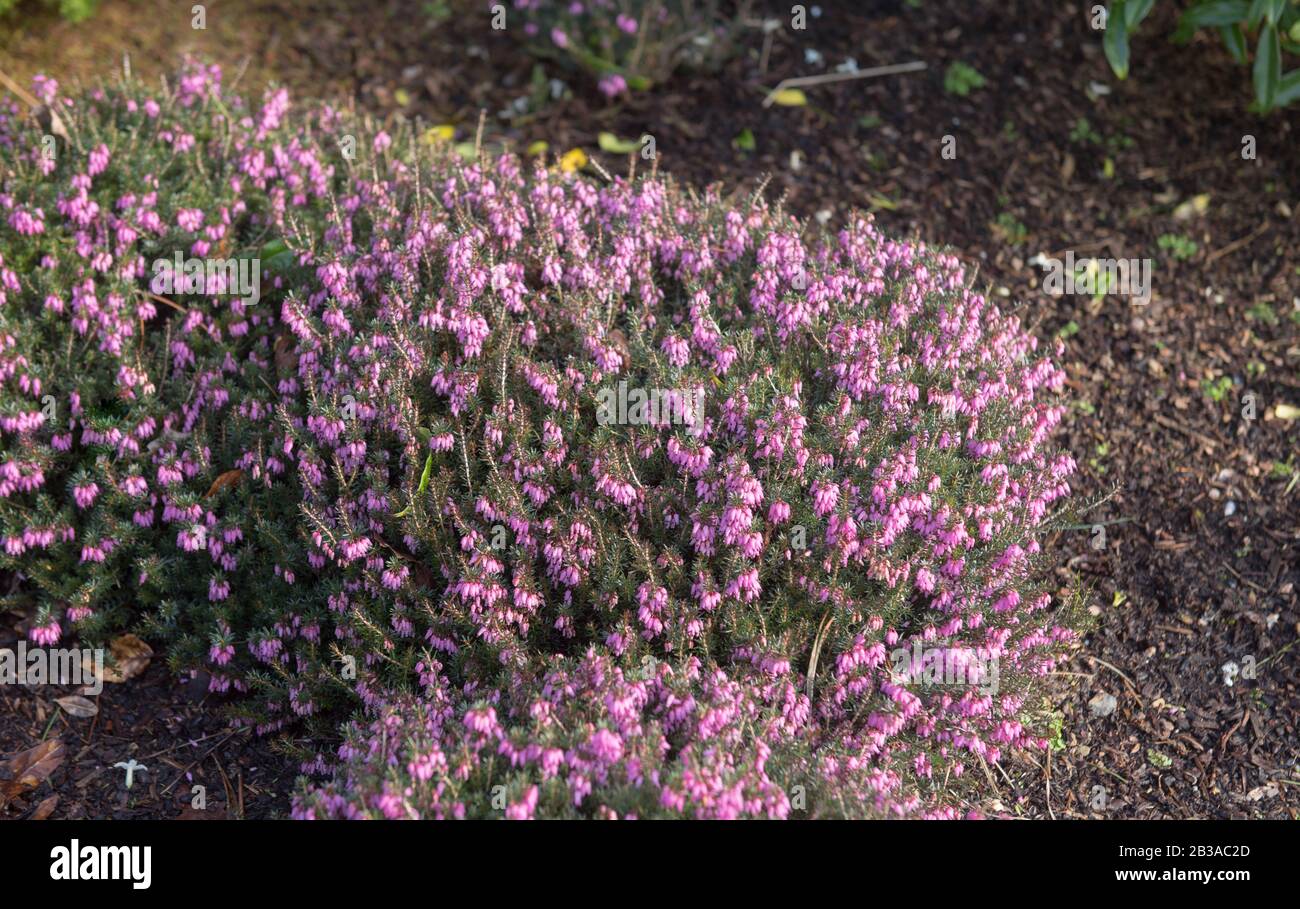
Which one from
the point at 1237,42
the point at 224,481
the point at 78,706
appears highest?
the point at 1237,42

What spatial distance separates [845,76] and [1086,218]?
1.77m

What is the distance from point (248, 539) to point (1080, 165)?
5.36m

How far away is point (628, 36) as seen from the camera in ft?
26.0

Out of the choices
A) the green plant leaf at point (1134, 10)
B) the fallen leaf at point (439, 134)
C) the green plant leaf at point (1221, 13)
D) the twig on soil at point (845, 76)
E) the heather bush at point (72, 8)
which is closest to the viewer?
the green plant leaf at point (1134, 10)

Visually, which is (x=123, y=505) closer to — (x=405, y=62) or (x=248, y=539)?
(x=248, y=539)

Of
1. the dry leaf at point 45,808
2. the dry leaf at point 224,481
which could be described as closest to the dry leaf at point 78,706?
the dry leaf at point 45,808

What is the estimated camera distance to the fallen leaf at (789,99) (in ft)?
25.5

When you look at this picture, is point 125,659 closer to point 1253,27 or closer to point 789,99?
point 789,99

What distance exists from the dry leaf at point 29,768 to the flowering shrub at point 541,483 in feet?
1.42

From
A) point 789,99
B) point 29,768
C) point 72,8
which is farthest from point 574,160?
point 29,768

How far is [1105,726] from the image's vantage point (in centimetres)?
508

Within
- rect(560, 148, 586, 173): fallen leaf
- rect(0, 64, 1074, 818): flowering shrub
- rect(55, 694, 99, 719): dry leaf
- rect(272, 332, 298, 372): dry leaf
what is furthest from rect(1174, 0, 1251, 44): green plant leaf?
rect(55, 694, 99, 719): dry leaf

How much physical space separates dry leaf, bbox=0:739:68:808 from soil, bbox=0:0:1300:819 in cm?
8

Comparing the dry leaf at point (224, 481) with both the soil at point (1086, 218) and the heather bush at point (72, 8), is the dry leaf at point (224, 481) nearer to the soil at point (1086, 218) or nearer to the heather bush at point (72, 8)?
the soil at point (1086, 218)
